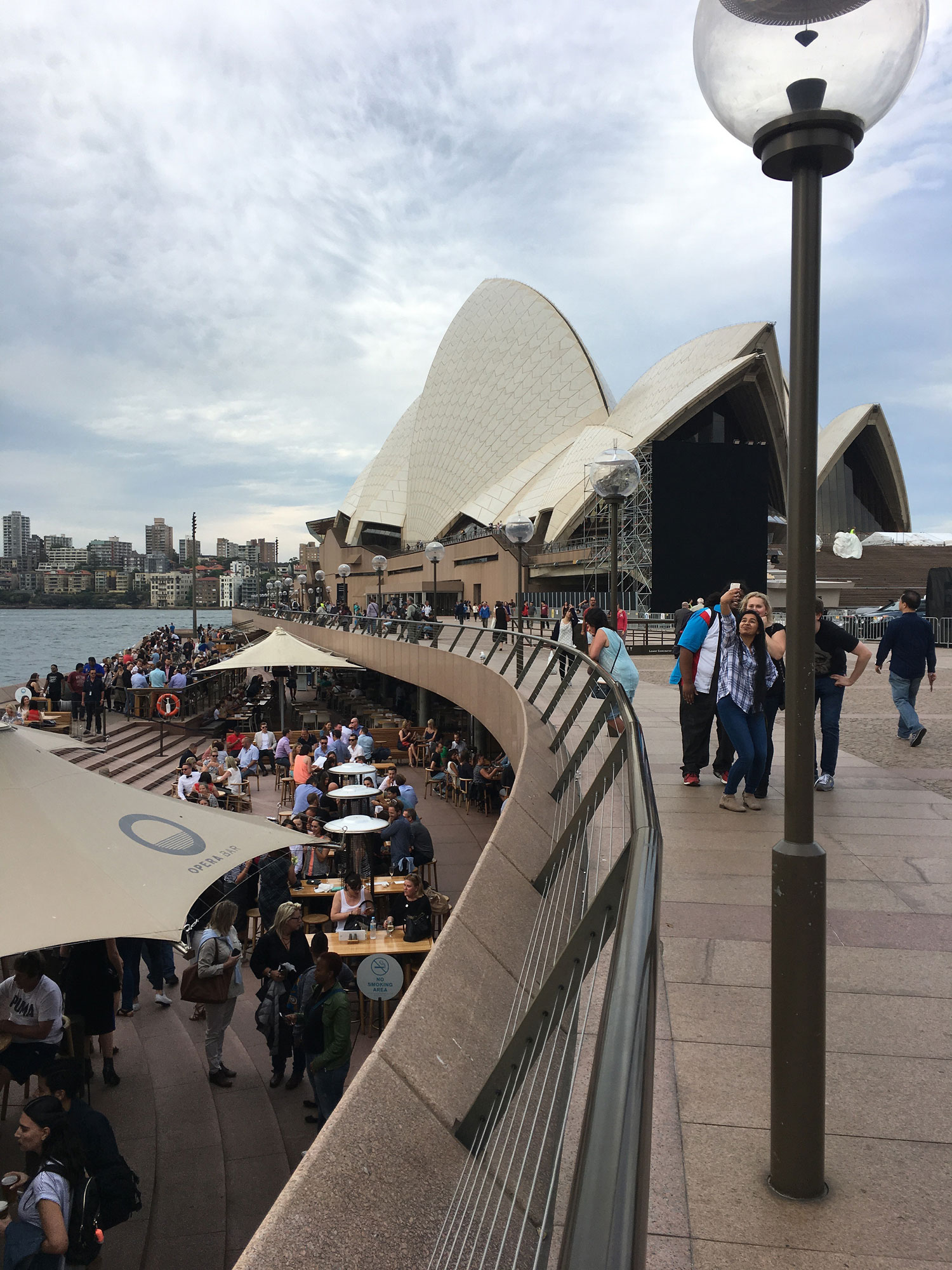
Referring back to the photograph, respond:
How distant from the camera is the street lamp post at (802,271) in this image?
6.17 ft

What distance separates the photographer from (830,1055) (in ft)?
8.48

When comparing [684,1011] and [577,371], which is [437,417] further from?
[684,1011]

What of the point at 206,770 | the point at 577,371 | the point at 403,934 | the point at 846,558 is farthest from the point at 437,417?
the point at 403,934

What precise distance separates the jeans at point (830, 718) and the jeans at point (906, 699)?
84.9 inches

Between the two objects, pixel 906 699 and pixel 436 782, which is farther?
pixel 436 782

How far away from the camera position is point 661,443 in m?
9.79

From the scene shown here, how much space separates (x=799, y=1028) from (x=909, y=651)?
264 inches

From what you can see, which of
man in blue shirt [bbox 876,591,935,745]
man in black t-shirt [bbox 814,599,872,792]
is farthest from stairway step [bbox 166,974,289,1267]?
man in blue shirt [bbox 876,591,935,745]

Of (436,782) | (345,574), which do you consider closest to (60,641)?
(345,574)

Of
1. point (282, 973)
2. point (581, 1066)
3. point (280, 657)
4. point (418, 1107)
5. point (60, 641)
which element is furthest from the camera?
point (60, 641)

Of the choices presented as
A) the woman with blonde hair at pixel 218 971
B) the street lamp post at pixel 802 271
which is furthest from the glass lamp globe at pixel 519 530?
the street lamp post at pixel 802 271

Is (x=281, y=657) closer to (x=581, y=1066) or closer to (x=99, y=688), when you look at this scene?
(x=99, y=688)

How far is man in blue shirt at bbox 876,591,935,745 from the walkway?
9.07 ft

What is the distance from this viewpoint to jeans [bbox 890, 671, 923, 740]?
26.2ft
